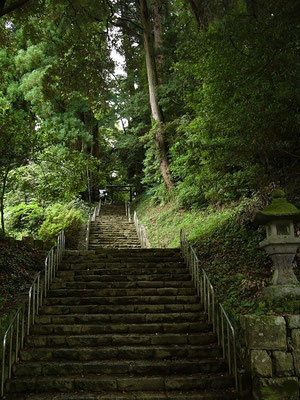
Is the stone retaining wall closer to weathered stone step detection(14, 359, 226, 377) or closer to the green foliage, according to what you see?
weathered stone step detection(14, 359, 226, 377)

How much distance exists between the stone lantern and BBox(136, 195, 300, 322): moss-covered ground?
230 millimetres

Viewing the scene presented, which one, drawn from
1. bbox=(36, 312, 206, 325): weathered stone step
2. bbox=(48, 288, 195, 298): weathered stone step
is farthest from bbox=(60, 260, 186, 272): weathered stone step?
bbox=(36, 312, 206, 325): weathered stone step

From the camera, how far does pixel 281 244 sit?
5.07 meters

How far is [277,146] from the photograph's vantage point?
7070mm

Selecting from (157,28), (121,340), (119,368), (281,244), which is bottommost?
(119,368)

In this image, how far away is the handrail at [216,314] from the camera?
4828 millimetres

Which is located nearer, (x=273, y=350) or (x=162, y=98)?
(x=273, y=350)

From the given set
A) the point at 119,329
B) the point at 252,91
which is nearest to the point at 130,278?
the point at 119,329

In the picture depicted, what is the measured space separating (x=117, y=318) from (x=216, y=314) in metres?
1.86

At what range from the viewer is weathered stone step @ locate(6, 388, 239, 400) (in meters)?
4.48

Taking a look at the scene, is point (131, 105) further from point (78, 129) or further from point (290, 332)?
point (290, 332)

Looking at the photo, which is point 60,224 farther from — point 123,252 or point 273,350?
point 273,350

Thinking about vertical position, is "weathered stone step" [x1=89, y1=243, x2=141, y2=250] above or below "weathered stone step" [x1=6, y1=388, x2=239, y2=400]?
above

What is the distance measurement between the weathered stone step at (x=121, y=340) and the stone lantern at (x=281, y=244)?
1.49 m
